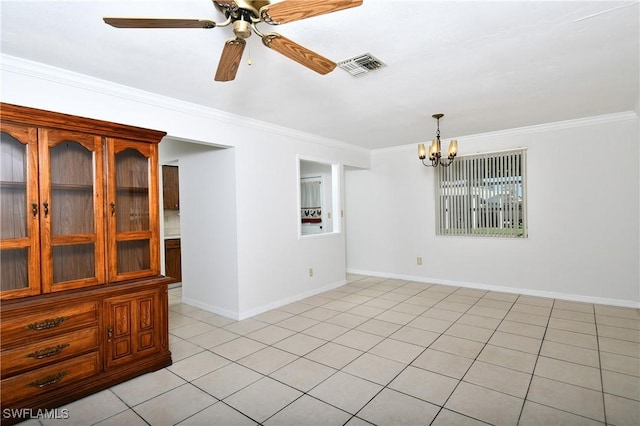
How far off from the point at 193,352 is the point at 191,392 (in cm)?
72

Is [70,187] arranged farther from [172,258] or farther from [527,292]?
[527,292]

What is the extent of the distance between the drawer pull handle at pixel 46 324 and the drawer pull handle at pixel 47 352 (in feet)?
0.49

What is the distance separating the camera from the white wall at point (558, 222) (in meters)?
4.23

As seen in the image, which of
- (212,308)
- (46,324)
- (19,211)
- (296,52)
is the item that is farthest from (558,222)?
(19,211)

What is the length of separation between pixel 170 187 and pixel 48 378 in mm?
3948

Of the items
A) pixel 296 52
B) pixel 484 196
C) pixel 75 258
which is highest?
pixel 296 52

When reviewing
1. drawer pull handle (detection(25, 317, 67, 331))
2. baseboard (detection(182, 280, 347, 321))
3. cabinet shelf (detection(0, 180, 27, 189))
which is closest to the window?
baseboard (detection(182, 280, 347, 321))

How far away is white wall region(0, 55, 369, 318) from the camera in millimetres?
3125

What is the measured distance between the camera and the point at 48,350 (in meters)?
2.25

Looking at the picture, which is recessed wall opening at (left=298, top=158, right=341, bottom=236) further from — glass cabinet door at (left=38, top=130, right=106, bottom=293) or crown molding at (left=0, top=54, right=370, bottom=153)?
glass cabinet door at (left=38, top=130, right=106, bottom=293)

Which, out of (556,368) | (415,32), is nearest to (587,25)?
(415,32)

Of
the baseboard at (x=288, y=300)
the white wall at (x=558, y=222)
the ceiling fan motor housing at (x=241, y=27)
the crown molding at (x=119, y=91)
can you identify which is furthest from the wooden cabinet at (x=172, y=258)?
the ceiling fan motor housing at (x=241, y=27)

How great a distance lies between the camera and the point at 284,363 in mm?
2871

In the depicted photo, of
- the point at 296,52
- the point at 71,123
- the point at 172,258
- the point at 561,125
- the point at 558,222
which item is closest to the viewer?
the point at 296,52
